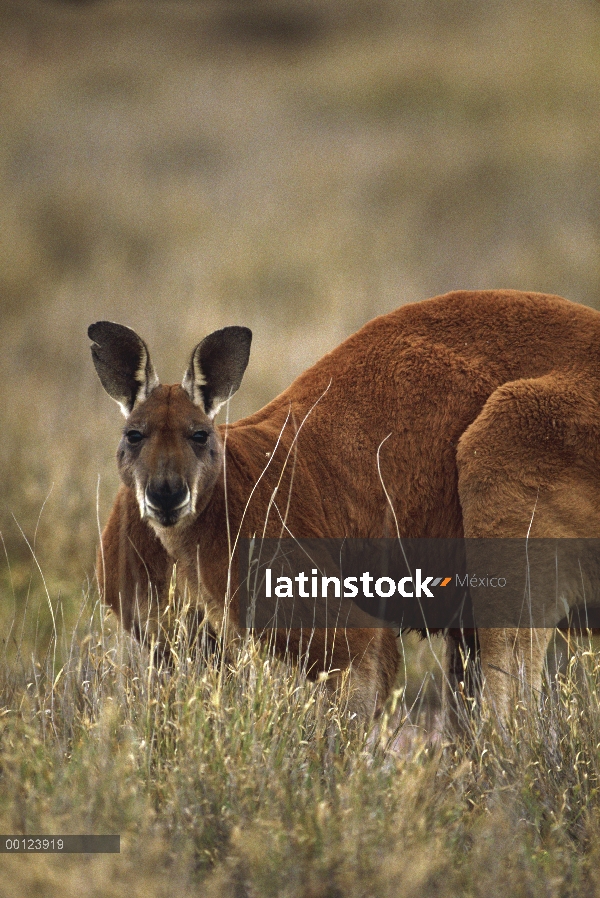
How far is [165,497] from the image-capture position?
13.0ft

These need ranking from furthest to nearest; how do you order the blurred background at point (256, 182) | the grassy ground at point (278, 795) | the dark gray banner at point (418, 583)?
the blurred background at point (256, 182) → the dark gray banner at point (418, 583) → the grassy ground at point (278, 795)

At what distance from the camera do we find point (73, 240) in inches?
625

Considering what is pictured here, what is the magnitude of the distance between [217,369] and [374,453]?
807 millimetres

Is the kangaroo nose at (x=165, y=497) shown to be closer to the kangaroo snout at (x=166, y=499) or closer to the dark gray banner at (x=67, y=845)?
the kangaroo snout at (x=166, y=499)

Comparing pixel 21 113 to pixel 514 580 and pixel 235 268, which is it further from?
pixel 514 580

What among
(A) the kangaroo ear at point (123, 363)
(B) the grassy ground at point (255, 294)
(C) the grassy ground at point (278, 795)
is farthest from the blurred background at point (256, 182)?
(C) the grassy ground at point (278, 795)

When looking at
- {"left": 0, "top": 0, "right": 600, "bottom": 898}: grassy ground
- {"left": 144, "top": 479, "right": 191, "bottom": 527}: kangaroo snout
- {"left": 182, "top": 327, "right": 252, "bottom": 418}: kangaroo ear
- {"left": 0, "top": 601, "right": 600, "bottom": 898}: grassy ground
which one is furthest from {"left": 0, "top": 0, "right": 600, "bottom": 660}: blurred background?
{"left": 0, "top": 601, "right": 600, "bottom": 898}: grassy ground

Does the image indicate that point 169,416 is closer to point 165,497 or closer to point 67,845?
point 165,497

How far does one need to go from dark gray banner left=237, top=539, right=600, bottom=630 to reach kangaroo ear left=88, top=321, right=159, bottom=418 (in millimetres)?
785

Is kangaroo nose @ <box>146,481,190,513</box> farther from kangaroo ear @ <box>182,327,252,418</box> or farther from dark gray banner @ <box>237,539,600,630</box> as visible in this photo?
kangaroo ear @ <box>182,327,252,418</box>

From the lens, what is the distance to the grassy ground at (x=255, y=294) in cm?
296

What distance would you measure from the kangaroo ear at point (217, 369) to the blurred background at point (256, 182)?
291cm

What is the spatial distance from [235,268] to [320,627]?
1099 centimetres

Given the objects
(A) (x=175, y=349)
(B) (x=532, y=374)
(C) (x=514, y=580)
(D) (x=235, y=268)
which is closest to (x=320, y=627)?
(C) (x=514, y=580)
